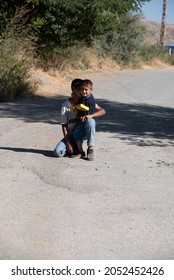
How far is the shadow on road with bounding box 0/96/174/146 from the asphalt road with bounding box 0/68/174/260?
45 millimetres

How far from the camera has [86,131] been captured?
29.6ft

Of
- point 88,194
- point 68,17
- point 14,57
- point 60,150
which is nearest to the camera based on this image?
point 88,194

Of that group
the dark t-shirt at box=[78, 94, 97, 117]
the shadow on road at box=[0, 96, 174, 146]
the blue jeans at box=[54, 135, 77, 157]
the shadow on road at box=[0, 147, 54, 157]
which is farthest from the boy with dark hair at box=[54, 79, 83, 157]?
the shadow on road at box=[0, 96, 174, 146]

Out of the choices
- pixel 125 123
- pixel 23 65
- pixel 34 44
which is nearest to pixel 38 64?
pixel 34 44

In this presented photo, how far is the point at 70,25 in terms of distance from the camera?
21188mm

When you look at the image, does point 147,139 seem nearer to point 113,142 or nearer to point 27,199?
point 113,142

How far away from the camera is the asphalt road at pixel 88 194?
5453 mm

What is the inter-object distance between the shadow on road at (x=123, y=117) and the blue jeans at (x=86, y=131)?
1.81 meters

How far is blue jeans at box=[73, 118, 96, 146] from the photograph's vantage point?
8926 millimetres

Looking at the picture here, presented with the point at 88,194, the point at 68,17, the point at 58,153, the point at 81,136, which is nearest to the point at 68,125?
the point at 81,136

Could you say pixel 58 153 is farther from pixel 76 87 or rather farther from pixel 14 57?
pixel 14 57

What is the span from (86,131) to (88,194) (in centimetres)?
207

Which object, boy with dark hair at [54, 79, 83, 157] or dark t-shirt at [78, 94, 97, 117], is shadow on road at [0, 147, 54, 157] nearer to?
boy with dark hair at [54, 79, 83, 157]

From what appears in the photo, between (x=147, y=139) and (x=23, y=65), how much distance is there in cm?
646
